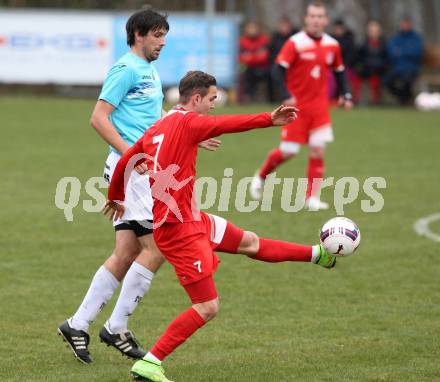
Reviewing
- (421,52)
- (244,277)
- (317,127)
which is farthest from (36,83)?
(244,277)

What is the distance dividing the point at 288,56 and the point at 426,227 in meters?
2.58

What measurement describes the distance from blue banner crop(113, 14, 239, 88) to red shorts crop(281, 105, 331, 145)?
1138 cm

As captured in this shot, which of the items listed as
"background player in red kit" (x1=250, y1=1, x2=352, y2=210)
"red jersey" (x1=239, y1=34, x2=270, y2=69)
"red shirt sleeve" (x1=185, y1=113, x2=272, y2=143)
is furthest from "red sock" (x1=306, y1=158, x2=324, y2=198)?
"red jersey" (x1=239, y1=34, x2=270, y2=69)

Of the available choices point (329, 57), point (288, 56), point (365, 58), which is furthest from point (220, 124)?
point (365, 58)

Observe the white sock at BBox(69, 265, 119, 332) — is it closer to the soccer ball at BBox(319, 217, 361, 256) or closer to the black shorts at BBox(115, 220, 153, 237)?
the black shorts at BBox(115, 220, 153, 237)

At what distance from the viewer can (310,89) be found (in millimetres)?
11211

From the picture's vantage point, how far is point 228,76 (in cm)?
2303

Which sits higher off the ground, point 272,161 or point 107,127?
point 107,127

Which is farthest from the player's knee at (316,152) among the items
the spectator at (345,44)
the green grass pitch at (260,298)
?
the spectator at (345,44)

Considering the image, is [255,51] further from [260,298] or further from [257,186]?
[260,298]

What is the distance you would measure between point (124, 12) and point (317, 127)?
13190 mm

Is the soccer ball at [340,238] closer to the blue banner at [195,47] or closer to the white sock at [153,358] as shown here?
the white sock at [153,358]

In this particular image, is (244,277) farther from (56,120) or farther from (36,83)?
(36,83)

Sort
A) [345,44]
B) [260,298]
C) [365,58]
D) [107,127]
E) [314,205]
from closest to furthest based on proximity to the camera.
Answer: [107,127]
[260,298]
[314,205]
[345,44]
[365,58]
